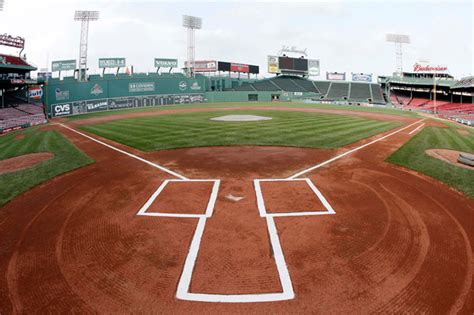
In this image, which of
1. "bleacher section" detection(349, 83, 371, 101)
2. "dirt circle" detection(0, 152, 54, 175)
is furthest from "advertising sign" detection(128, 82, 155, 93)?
"bleacher section" detection(349, 83, 371, 101)

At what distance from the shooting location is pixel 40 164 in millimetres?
13906

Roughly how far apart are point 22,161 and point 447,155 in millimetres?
23958

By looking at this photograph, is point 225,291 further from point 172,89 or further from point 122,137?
point 172,89

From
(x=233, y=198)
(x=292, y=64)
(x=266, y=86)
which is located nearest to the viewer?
(x=233, y=198)

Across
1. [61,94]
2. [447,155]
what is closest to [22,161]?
[447,155]

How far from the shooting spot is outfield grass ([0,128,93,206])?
10625 millimetres

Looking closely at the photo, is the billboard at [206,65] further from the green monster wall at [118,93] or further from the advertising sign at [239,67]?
the green monster wall at [118,93]

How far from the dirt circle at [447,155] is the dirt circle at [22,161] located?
21619 mm

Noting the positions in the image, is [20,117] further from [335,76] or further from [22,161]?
[335,76]

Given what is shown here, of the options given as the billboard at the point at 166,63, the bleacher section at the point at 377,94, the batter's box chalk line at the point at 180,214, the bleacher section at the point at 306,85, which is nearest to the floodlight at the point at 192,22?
the billboard at the point at 166,63

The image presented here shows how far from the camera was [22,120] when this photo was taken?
116 ft

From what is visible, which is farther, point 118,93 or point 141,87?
point 141,87

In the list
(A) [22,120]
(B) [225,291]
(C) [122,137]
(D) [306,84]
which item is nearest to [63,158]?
(C) [122,137]

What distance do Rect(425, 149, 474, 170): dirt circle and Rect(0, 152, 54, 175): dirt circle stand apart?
21.6 m
